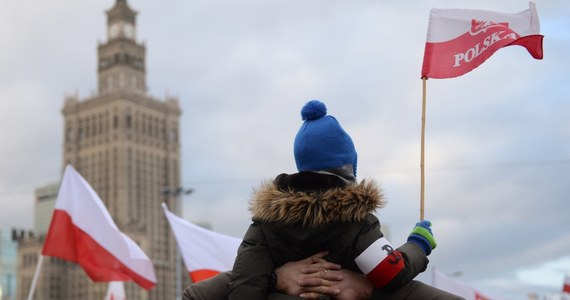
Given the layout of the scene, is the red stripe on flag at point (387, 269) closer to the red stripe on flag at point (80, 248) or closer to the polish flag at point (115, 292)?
the red stripe on flag at point (80, 248)

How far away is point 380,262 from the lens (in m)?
3.37

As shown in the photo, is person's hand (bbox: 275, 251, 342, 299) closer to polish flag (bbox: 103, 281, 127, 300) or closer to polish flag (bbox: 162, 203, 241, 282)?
polish flag (bbox: 162, 203, 241, 282)

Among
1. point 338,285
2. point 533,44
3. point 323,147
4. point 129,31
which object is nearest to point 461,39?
point 533,44

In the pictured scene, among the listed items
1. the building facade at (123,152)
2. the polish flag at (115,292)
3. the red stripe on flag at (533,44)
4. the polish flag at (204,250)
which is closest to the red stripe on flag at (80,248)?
the polish flag at (204,250)

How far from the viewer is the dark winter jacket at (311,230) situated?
346cm

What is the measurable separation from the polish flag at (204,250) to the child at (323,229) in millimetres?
8385

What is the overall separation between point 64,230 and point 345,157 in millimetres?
9047

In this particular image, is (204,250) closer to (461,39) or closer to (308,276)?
(461,39)

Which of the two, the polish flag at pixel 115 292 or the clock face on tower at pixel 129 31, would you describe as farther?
the clock face on tower at pixel 129 31

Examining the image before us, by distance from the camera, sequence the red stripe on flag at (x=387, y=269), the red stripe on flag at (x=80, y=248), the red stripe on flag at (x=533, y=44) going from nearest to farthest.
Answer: the red stripe on flag at (x=387, y=269) < the red stripe on flag at (x=533, y=44) < the red stripe on flag at (x=80, y=248)

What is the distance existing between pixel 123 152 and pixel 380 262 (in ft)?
384

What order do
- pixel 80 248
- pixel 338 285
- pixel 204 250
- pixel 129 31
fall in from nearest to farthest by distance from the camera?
pixel 338 285
pixel 80 248
pixel 204 250
pixel 129 31

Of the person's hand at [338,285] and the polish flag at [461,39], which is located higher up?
the polish flag at [461,39]

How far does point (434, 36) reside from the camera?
518 centimetres
